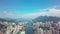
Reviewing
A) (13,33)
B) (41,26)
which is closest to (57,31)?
(41,26)

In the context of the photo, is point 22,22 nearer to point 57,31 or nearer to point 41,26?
point 41,26

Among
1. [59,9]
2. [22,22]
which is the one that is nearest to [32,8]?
[22,22]

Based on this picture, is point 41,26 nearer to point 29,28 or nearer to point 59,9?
point 29,28

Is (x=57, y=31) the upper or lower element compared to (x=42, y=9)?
lower

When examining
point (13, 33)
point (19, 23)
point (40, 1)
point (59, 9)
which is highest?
point (40, 1)

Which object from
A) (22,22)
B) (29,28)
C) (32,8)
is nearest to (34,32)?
(29,28)

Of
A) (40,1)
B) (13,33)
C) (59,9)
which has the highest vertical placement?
(40,1)

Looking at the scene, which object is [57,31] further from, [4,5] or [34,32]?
[4,5]
